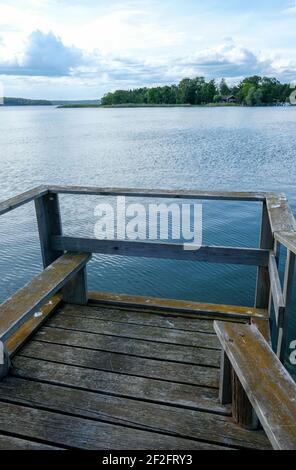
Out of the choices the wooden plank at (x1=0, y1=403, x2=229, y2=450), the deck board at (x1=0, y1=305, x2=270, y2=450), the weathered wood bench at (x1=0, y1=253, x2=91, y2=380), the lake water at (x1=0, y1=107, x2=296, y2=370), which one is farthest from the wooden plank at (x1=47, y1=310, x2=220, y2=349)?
the lake water at (x1=0, y1=107, x2=296, y2=370)

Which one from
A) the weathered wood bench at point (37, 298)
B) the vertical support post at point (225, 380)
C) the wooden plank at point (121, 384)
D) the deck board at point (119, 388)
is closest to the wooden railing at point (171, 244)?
the weathered wood bench at point (37, 298)

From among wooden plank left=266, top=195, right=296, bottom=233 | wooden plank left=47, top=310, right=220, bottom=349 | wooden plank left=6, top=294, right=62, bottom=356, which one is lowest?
wooden plank left=47, top=310, right=220, bottom=349

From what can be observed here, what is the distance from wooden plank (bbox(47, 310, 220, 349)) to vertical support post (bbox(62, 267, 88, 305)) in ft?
0.66

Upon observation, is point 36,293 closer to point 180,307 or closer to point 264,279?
point 180,307

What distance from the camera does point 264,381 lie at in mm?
1731

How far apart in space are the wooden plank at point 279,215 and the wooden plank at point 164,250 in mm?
393

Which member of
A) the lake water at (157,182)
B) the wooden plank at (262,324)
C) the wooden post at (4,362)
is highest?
the wooden post at (4,362)

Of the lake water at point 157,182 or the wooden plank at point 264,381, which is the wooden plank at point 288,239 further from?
the lake water at point 157,182

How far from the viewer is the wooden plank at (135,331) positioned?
272 centimetres

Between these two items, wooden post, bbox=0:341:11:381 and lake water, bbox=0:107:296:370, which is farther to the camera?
lake water, bbox=0:107:296:370

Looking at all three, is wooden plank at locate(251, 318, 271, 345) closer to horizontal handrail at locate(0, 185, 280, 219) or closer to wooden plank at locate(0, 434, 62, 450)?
horizontal handrail at locate(0, 185, 280, 219)

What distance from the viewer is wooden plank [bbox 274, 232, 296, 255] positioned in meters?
1.80

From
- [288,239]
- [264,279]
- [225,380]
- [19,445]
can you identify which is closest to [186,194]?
[264,279]
